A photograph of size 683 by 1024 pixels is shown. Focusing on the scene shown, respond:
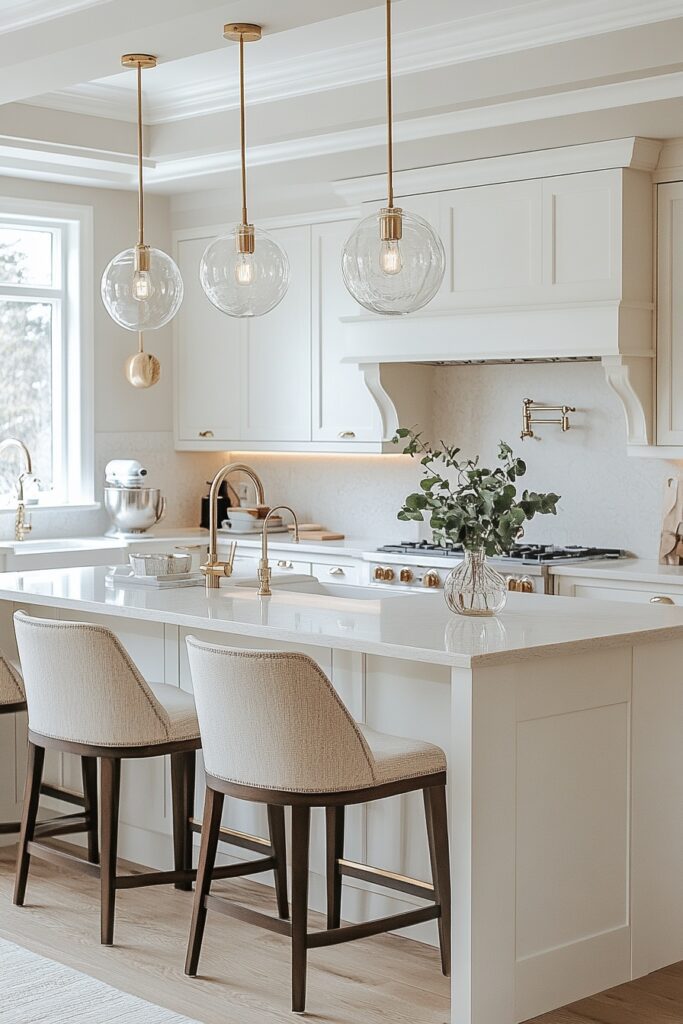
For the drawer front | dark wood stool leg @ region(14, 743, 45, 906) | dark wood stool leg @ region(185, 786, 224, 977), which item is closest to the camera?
dark wood stool leg @ region(185, 786, 224, 977)

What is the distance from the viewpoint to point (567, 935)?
3.35m

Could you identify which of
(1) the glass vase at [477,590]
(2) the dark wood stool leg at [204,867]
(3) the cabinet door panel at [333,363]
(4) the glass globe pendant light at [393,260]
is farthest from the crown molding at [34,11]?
(3) the cabinet door panel at [333,363]

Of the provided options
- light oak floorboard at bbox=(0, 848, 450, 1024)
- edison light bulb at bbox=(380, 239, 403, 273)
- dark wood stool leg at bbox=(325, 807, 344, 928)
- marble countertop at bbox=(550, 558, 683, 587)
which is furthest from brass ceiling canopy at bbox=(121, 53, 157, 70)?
light oak floorboard at bbox=(0, 848, 450, 1024)

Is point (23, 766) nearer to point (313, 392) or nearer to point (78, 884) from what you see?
point (78, 884)

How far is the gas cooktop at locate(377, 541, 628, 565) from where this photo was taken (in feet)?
17.9

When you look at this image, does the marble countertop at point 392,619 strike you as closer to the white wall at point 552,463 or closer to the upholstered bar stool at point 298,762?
the upholstered bar stool at point 298,762

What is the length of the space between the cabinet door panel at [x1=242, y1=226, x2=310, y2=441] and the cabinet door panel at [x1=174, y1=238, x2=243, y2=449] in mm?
87

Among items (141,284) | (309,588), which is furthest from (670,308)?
(141,284)

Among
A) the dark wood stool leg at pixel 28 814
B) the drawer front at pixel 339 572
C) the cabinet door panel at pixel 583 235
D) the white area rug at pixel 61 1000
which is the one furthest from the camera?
the drawer front at pixel 339 572

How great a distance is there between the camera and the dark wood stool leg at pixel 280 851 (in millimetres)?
3768

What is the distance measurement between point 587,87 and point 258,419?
274cm

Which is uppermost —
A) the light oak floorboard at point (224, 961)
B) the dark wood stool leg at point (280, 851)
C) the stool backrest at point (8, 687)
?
the stool backrest at point (8, 687)

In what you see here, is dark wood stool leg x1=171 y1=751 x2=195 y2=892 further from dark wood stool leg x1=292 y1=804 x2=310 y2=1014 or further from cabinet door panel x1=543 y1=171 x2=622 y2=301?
cabinet door panel x1=543 y1=171 x2=622 y2=301

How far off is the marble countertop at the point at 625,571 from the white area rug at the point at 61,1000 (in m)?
2.55
